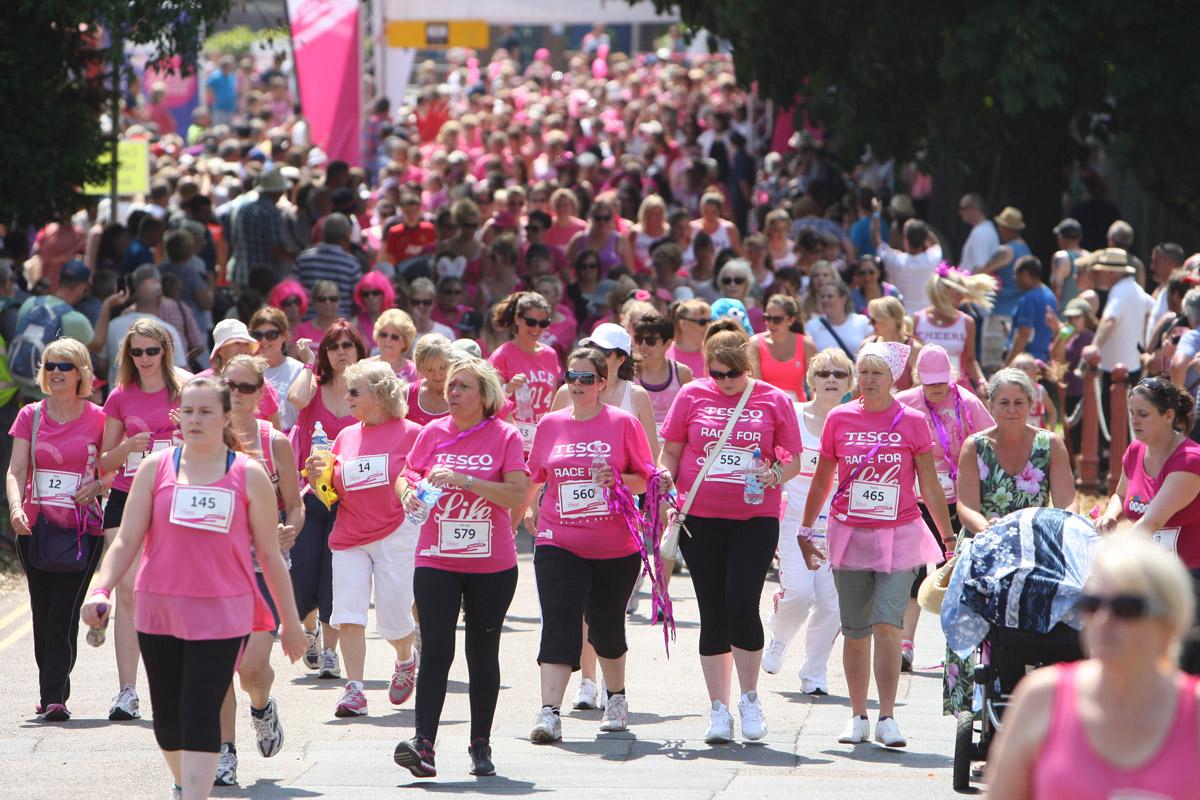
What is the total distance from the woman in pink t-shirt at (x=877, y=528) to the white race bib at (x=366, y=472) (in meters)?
2.08

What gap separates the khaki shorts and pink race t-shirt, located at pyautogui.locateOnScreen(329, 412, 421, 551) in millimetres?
2146

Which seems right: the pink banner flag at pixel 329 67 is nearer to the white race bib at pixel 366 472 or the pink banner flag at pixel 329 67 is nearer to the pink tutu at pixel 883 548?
the white race bib at pixel 366 472

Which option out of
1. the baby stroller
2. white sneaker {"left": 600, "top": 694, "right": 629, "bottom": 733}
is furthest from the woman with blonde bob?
white sneaker {"left": 600, "top": 694, "right": 629, "bottom": 733}

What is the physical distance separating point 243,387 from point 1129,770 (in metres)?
5.23

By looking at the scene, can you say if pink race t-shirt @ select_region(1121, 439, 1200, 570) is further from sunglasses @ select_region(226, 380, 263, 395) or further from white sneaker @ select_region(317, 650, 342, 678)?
white sneaker @ select_region(317, 650, 342, 678)

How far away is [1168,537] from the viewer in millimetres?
8070

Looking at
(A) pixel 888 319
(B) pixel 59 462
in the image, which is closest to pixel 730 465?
(B) pixel 59 462

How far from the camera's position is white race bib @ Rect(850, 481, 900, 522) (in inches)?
335

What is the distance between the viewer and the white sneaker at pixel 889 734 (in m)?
8.46

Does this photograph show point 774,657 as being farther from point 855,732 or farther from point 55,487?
point 55,487

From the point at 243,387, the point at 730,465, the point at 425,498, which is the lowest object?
the point at 425,498

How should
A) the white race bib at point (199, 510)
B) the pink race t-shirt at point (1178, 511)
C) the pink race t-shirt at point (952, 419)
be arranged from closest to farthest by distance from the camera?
the white race bib at point (199, 510)
the pink race t-shirt at point (1178, 511)
the pink race t-shirt at point (952, 419)

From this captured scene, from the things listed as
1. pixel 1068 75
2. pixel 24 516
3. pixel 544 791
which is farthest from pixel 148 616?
pixel 1068 75

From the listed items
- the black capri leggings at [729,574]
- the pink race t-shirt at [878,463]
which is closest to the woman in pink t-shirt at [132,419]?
the black capri leggings at [729,574]
